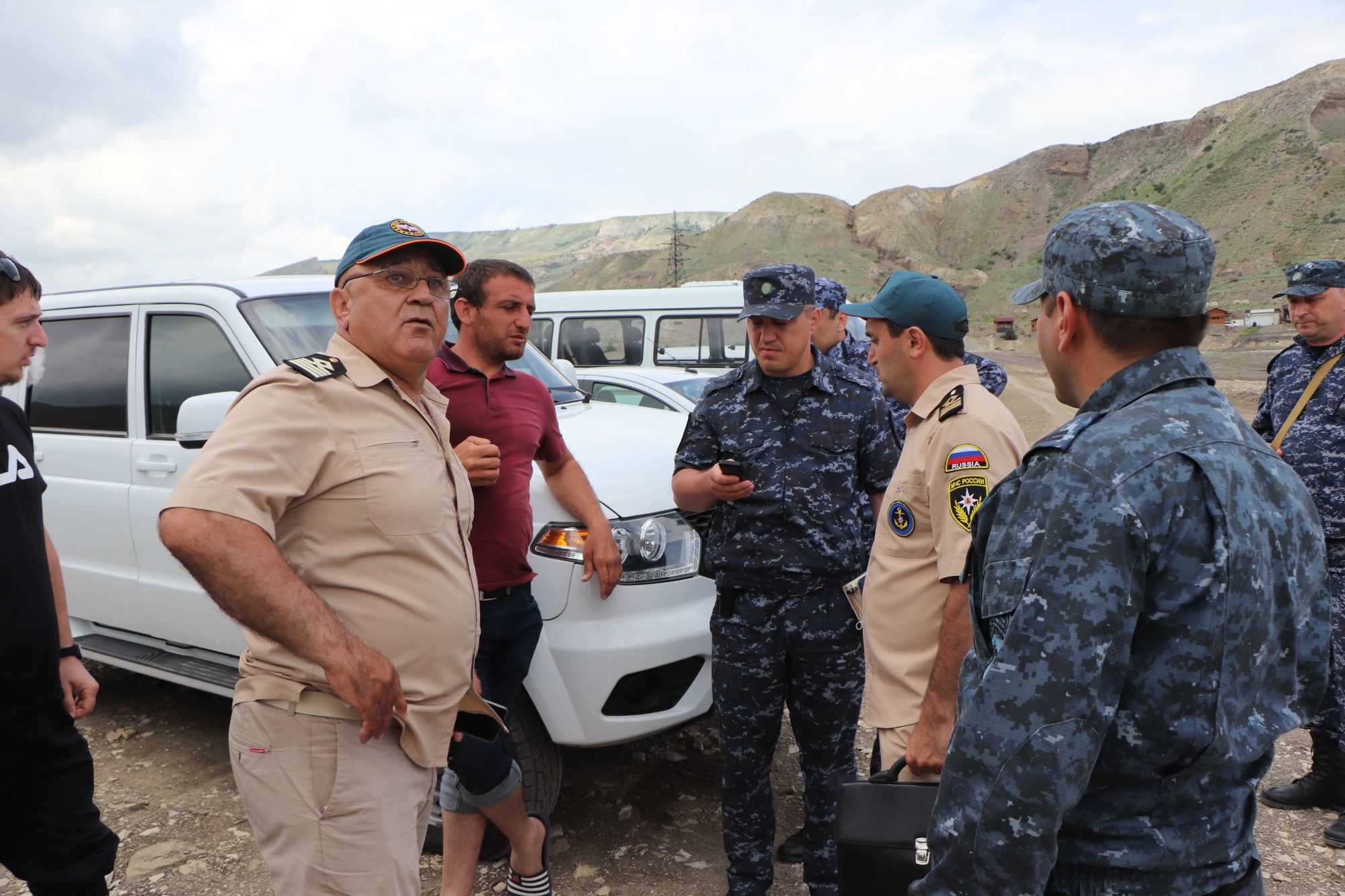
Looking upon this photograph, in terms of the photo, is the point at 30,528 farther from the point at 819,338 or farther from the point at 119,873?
the point at 819,338

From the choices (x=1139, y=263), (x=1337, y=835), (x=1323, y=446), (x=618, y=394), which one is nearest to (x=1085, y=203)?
(x=618, y=394)

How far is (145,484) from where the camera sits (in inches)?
142

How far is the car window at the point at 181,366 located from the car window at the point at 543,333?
7215 millimetres

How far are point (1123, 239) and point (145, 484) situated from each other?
12.3 ft

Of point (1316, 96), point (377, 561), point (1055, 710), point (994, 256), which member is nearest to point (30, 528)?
point (377, 561)

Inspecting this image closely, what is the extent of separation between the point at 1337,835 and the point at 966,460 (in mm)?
2684

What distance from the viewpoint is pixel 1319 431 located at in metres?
→ 3.95

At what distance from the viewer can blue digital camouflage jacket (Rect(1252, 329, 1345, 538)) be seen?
3.80m

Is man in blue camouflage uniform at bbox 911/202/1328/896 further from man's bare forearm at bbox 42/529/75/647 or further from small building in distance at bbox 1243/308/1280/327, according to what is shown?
small building in distance at bbox 1243/308/1280/327

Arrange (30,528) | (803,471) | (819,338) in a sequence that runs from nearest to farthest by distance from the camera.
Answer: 1. (30,528)
2. (803,471)
3. (819,338)

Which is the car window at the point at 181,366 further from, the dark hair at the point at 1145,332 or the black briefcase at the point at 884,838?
the dark hair at the point at 1145,332

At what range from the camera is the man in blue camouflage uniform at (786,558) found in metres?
2.77

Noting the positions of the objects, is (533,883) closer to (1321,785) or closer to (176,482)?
(176,482)

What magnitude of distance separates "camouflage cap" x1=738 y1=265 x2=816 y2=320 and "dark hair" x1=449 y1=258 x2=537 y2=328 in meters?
0.76
